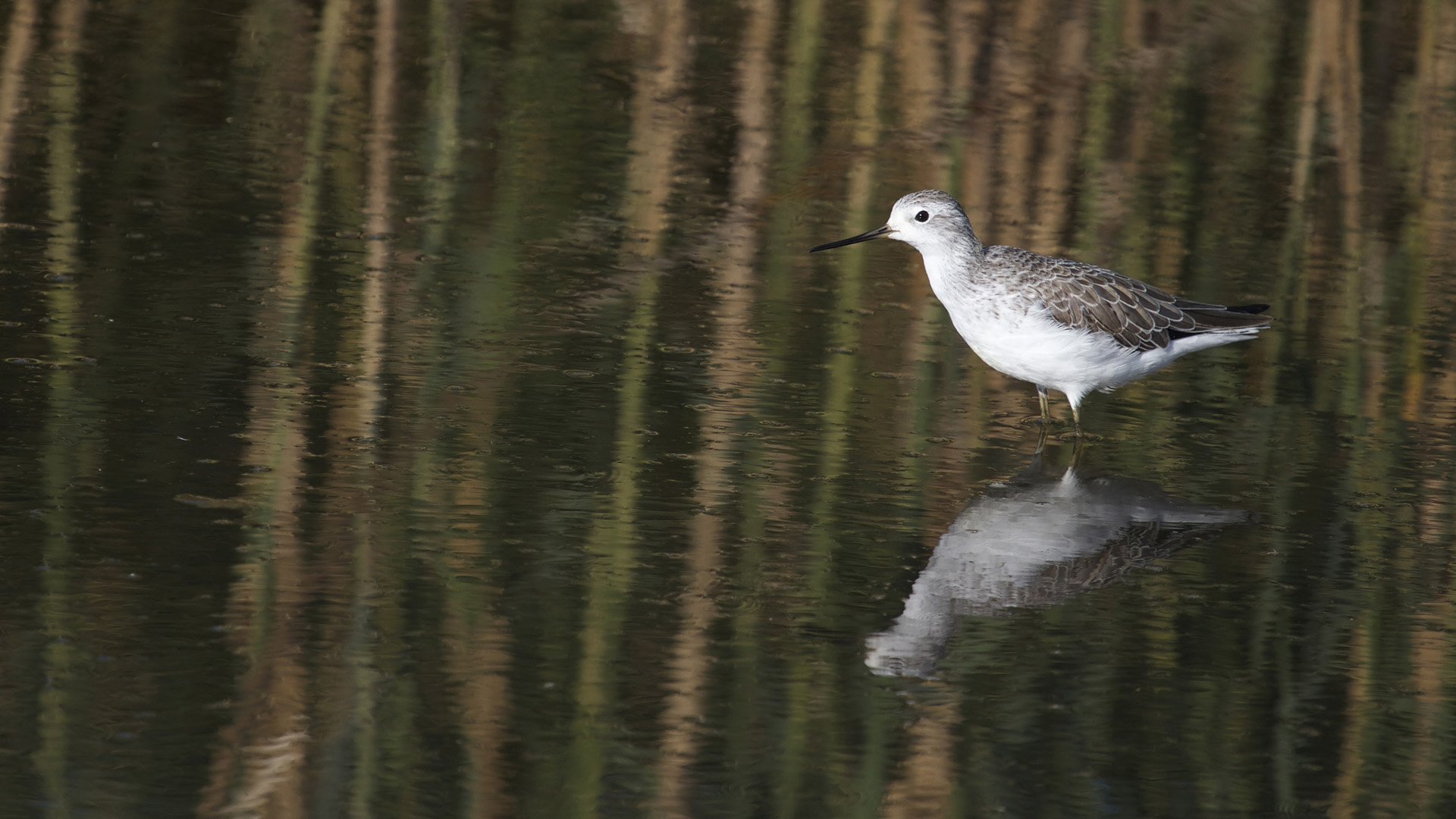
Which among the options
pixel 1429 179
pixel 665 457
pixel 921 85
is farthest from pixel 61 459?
pixel 1429 179

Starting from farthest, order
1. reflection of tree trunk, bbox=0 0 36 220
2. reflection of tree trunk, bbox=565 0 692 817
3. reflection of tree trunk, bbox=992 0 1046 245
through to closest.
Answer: reflection of tree trunk, bbox=992 0 1046 245
reflection of tree trunk, bbox=0 0 36 220
reflection of tree trunk, bbox=565 0 692 817

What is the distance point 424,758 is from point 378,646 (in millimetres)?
569

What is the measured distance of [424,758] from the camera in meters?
4.13

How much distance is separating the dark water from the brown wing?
0.38m

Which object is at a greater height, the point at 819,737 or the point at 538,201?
the point at 538,201

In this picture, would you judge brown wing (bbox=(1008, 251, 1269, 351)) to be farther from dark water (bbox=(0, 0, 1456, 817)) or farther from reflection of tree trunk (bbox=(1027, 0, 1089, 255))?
reflection of tree trunk (bbox=(1027, 0, 1089, 255))

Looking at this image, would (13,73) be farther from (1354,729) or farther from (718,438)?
(1354,729)

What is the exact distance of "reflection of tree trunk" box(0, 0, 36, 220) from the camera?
29.5 feet

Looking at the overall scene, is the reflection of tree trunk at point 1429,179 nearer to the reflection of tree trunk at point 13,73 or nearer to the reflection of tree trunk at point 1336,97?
the reflection of tree trunk at point 1336,97

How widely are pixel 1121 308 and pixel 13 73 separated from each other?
7011mm

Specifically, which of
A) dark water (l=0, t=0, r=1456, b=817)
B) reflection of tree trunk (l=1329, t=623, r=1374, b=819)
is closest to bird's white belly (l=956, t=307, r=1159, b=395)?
dark water (l=0, t=0, r=1456, b=817)

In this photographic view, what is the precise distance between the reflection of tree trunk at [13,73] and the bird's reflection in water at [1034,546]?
4.96m

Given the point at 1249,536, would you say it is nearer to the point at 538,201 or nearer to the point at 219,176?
the point at 538,201

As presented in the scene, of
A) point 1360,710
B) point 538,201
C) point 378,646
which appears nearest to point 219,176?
point 538,201
